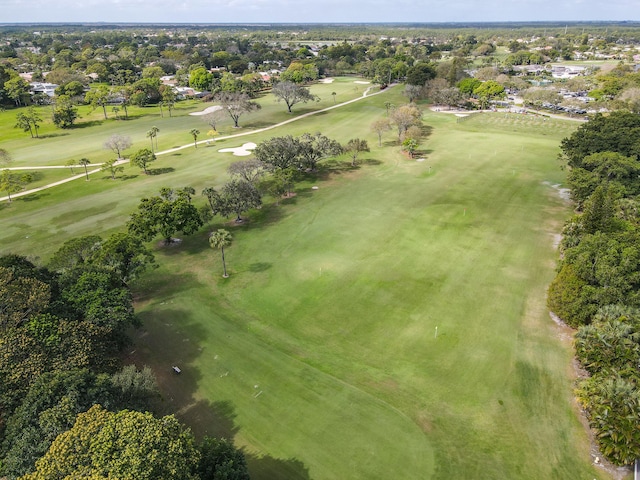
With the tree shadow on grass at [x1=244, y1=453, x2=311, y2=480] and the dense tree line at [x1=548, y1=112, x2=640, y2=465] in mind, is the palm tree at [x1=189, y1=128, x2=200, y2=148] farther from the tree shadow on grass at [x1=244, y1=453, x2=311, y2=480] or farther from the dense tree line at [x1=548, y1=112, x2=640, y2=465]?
the tree shadow on grass at [x1=244, y1=453, x2=311, y2=480]

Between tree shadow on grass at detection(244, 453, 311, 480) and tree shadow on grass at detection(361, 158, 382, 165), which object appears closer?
tree shadow on grass at detection(244, 453, 311, 480)

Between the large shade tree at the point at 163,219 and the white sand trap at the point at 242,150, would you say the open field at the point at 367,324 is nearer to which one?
the large shade tree at the point at 163,219

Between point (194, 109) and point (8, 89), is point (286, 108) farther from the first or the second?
point (8, 89)

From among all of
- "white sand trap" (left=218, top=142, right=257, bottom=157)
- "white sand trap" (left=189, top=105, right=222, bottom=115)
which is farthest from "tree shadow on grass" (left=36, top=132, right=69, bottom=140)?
"white sand trap" (left=218, top=142, right=257, bottom=157)

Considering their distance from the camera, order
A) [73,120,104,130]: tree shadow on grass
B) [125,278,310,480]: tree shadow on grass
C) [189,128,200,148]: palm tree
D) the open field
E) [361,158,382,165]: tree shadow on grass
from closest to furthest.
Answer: [125,278,310,480]: tree shadow on grass < the open field < [361,158,382,165]: tree shadow on grass < [189,128,200,148]: palm tree < [73,120,104,130]: tree shadow on grass

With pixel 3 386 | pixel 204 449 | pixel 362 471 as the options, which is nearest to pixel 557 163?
pixel 362 471

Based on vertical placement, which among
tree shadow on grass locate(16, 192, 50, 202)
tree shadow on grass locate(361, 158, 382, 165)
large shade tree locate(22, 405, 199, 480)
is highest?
large shade tree locate(22, 405, 199, 480)
